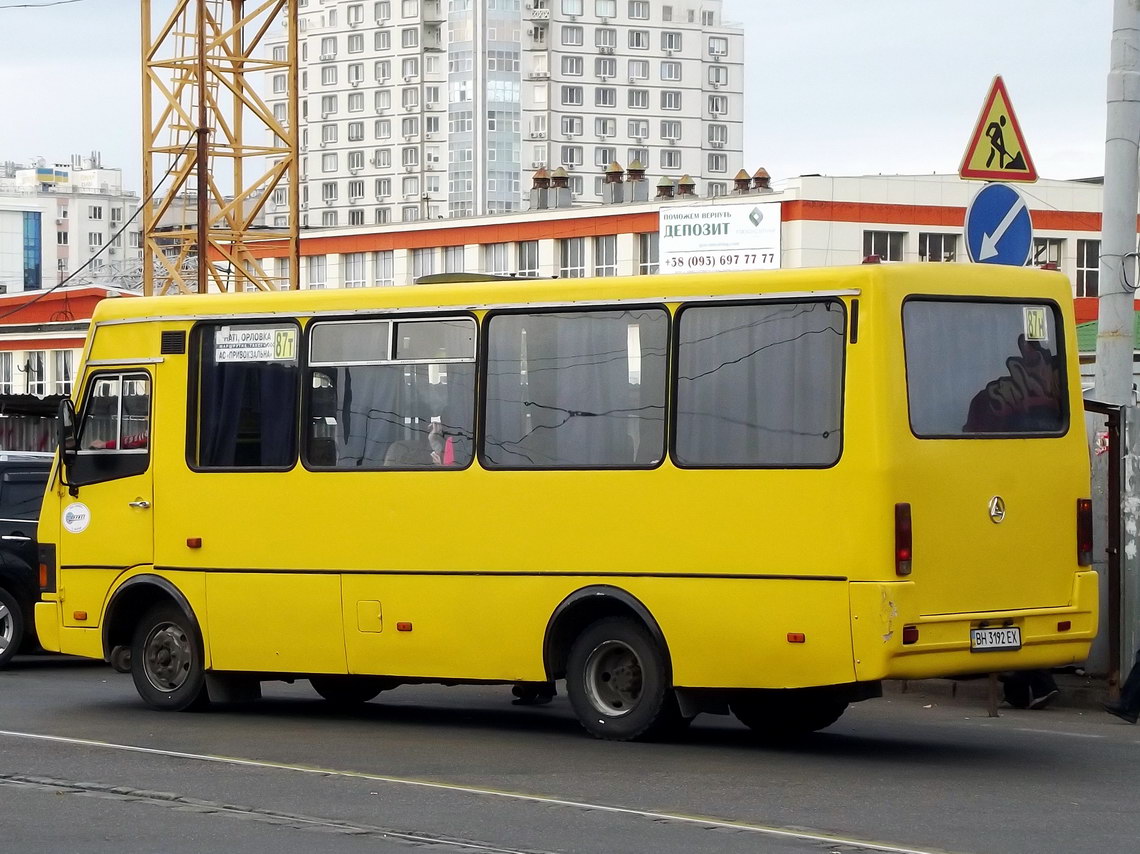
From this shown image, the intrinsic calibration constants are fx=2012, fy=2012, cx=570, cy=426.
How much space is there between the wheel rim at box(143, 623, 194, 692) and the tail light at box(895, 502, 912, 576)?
17.7ft

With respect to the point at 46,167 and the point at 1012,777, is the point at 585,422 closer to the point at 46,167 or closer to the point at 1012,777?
the point at 1012,777

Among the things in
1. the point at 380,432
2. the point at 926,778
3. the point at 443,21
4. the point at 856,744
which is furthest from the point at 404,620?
the point at 443,21

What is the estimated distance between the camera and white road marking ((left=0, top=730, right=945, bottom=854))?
27.8 ft

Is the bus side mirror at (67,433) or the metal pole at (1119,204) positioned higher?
the metal pole at (1119,204)

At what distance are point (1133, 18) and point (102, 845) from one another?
33.8ft

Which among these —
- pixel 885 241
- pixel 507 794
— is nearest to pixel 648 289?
pixel 507 794

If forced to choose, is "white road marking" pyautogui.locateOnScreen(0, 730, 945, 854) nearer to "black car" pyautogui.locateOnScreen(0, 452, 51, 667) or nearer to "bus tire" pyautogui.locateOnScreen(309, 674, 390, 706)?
"bus tire" pyautogui.locateOnScreen(309, 674, 390, 706)

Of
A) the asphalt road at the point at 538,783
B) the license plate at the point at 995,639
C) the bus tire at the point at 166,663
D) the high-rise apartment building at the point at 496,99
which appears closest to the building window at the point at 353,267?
the high-rise apartment building at the point at 496,99

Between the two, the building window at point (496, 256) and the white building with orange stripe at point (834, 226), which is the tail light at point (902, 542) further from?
the building window at point (496, 256)

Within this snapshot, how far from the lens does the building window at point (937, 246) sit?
83.7m

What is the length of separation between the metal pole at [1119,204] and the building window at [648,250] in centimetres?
7326

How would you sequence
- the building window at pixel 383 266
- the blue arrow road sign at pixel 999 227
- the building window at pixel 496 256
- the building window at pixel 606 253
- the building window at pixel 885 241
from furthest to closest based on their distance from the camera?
the building window at pixel 383 266, the building window at pixel 496 256, the building window at pixel 606 253, the building window at pixel 885 241, the blue arrow road sign at pixel 999 227

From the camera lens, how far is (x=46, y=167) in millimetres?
183250

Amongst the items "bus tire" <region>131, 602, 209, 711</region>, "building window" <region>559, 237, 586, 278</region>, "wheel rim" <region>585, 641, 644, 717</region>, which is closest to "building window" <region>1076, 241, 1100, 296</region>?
"building window" <region>559, 237, 586, 278</region>
